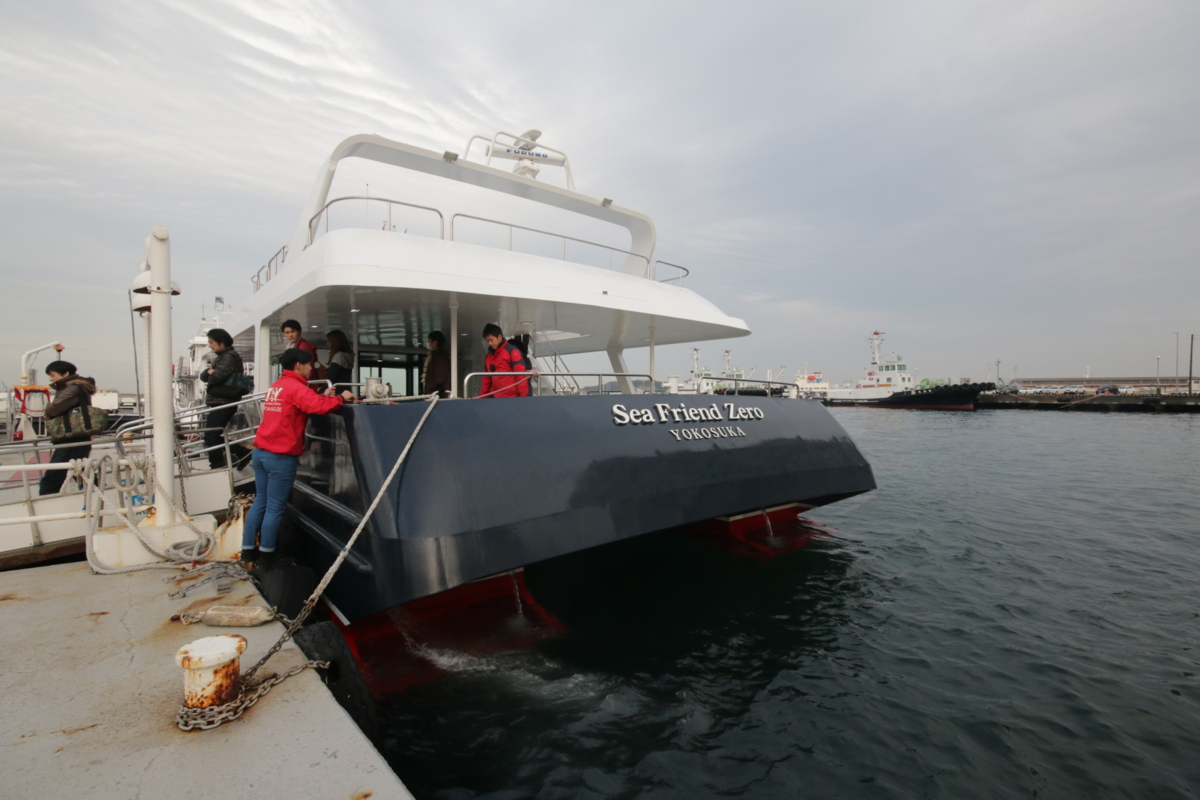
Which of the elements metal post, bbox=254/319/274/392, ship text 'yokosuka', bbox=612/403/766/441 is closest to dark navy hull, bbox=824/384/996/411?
ship text 'yokosuka', bbox=612/403/766/441

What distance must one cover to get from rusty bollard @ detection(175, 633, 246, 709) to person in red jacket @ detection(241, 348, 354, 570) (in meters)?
2.23

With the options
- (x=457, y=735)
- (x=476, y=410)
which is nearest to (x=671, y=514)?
(x=476, y=410)

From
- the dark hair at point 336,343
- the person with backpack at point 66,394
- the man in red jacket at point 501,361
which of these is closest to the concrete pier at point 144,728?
the man in red jacket at point 501,361

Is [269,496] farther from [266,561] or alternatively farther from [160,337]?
[160,337]

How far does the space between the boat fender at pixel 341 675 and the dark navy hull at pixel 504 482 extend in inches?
17.9

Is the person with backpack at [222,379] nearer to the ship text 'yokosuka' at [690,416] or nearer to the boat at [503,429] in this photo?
the boat at [503,429]

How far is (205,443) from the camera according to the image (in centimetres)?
805

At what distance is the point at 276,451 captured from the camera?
4461 millimetres

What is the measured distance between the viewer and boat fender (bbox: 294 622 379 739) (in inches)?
117

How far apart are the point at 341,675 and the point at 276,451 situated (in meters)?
2.15

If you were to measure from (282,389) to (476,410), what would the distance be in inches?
64.8

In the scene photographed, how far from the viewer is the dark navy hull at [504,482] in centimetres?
359

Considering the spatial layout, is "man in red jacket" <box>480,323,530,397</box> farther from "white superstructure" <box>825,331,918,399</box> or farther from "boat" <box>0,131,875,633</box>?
"white superstructure" <box>825,331,918,399</box>

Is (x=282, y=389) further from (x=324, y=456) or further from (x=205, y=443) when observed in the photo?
(x=205, y=443)
